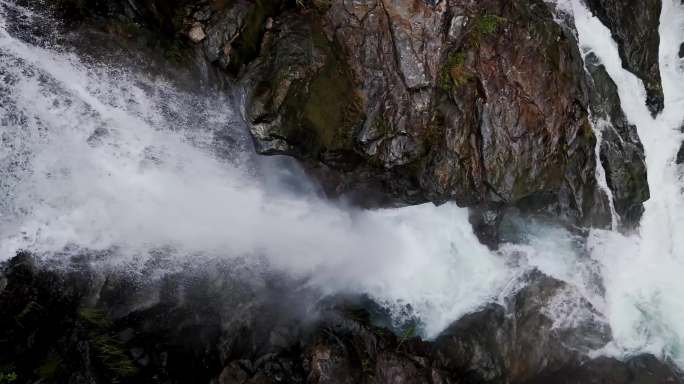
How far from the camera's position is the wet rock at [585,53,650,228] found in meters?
8.65

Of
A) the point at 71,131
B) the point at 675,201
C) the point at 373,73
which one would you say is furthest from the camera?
the point at 675,201

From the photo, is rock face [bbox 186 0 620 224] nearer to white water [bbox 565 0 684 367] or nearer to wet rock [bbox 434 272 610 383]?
wet rock [bbox 434 272 610 383]

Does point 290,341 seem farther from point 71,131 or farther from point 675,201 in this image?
point 675,201

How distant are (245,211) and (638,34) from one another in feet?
30.3

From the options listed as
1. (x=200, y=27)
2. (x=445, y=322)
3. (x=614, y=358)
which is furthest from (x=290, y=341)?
(x=614, y=358)

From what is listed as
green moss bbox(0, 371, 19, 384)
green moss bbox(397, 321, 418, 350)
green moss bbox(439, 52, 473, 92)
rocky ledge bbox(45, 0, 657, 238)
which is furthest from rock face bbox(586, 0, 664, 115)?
green moss bbox(0, 371, 19, 384)

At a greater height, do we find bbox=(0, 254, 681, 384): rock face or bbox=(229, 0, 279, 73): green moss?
bbox=(229, 0, 279, 73): green moss

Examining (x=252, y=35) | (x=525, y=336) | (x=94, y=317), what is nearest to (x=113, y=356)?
(x=94, y=317)

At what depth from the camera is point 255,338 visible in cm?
812

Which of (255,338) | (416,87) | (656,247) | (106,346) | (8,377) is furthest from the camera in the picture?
(656,247)

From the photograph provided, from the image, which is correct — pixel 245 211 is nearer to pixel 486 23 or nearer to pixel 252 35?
pixel 252 35

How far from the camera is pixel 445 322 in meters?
9.22

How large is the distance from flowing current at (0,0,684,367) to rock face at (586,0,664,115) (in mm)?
238

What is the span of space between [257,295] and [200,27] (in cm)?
506
